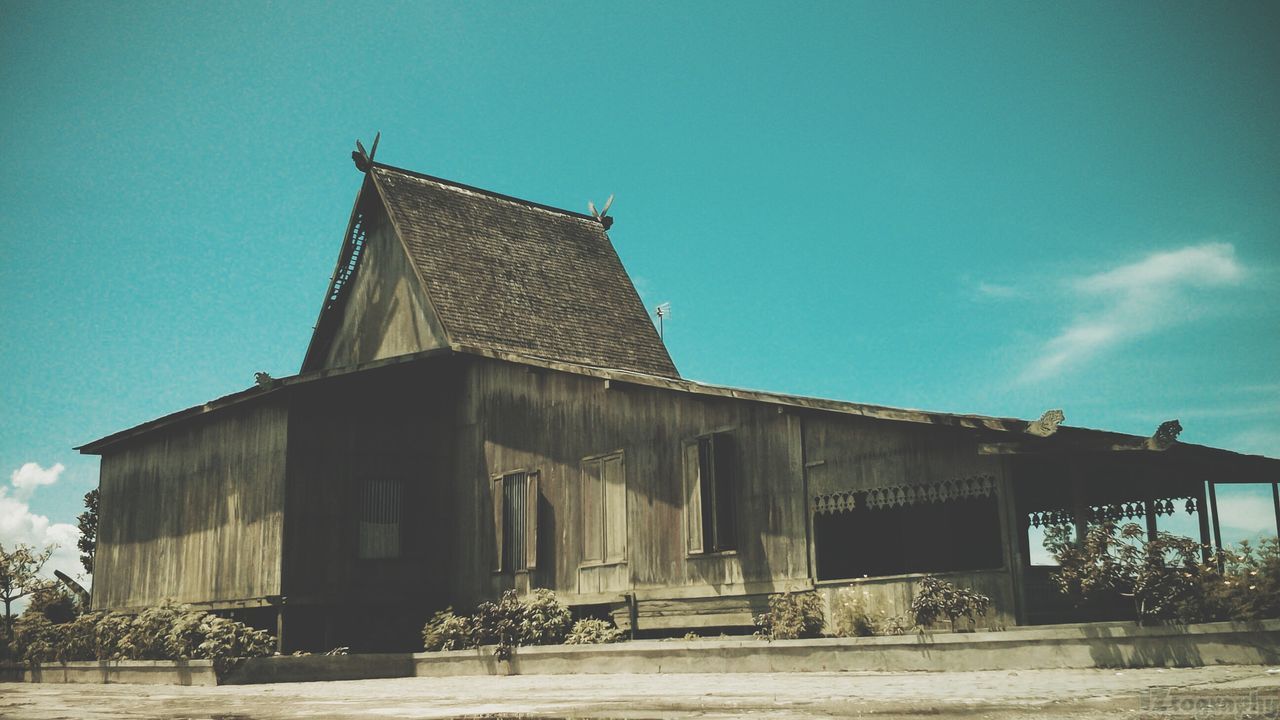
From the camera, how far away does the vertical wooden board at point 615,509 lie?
21656 mm

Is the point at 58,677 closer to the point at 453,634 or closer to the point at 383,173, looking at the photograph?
the point at 453,634

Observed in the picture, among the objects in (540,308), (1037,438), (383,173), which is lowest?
(1037,438)

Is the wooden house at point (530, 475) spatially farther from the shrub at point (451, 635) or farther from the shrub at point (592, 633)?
the shrub at point (451, 635)

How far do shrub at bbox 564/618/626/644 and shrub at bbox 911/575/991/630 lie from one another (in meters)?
6.75

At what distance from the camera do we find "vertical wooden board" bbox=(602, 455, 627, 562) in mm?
21656

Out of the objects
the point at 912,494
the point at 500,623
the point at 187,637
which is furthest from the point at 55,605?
the point at 912,494

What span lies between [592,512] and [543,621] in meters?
2.40

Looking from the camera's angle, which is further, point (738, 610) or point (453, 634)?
point (453, 634)

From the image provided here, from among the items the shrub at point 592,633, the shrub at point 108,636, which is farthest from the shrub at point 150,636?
the shrub at point 592,633

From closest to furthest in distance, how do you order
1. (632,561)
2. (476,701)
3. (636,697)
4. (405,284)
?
(636,697)
(476,701)
(632,561)
(405,284)

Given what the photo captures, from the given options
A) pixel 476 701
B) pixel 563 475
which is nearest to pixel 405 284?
pixel 563 475

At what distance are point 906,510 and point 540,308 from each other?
476 inches

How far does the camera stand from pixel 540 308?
99.5ft

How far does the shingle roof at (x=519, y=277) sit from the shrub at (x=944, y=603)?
13741mm
